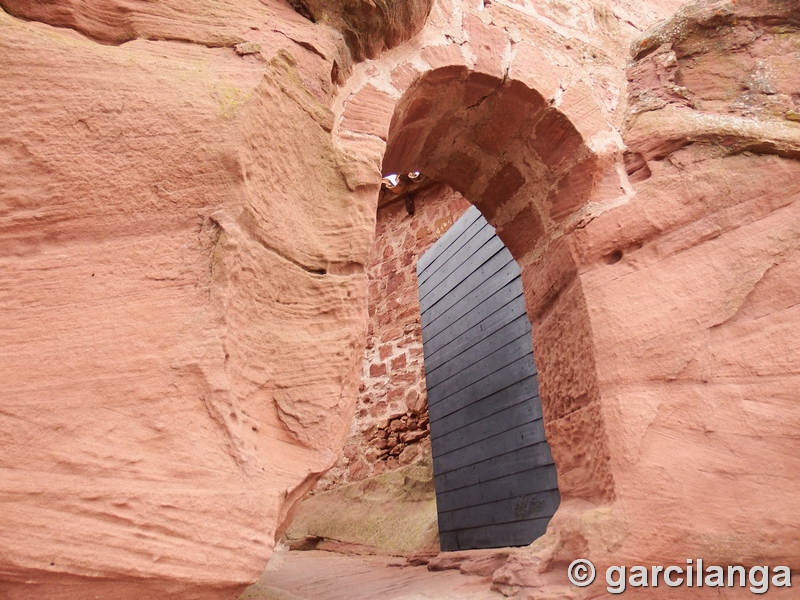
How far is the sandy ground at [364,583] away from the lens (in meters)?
1.73

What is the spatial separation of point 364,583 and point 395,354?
3209mm

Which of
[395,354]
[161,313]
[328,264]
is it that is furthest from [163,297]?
[395,354]

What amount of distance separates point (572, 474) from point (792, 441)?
576mm

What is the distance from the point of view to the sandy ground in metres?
1.73

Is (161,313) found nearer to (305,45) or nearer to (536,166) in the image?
(305,45)

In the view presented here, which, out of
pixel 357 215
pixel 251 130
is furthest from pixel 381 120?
pixel 251 130

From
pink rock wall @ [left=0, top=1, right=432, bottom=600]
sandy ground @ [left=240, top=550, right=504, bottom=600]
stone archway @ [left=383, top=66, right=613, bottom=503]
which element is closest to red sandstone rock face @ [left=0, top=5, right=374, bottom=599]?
pink rock wall @ [left=0, top=1, right=432, bottom=600]

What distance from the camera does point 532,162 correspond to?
220 cm

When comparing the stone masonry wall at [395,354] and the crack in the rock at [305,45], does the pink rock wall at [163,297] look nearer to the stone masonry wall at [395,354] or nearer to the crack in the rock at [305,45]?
the crack in the rock at [305,45]

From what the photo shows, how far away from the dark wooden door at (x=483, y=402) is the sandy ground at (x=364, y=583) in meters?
0.77

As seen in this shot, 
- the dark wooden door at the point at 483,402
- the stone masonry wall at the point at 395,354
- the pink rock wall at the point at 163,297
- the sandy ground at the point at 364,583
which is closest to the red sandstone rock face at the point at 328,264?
the pink rock wall at the point at 163,297

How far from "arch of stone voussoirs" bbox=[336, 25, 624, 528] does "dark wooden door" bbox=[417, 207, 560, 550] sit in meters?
1.50

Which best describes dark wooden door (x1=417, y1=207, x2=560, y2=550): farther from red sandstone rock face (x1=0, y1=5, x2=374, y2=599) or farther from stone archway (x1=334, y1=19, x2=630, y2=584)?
red sandstone rock face (x1=0, y1=5, x2=374, y2=599)

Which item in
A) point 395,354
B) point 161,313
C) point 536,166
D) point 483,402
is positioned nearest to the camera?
point 161,313
